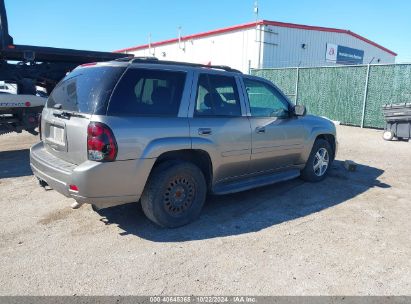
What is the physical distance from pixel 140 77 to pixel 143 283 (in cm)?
212

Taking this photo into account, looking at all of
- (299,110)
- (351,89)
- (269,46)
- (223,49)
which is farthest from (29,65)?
(223,49)

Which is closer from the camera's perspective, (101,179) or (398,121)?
Answer: (101,179)

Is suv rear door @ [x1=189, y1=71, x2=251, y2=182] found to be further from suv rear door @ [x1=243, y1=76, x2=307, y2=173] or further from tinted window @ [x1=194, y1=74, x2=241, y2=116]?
suv rear door @ [x1=243, y1=76, x2=307, y2=173]

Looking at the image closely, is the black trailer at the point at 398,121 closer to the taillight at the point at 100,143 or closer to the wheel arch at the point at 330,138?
the wheel arch at the point at 330,138

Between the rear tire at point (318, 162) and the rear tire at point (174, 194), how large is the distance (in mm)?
2418

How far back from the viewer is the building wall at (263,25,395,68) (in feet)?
69.6

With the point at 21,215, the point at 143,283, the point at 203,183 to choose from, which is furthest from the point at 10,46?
the point at 143,283

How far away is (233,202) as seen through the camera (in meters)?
5.10

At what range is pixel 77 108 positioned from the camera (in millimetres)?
3742

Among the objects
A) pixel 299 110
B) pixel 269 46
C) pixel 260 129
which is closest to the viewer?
pixel 260 129

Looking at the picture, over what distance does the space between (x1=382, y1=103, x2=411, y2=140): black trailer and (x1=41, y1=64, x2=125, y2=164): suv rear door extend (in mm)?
9767

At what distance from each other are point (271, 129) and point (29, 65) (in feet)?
22.9

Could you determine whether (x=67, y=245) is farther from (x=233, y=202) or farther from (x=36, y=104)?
(x=36, y=104)

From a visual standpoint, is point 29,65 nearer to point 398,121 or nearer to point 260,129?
point 260,129
